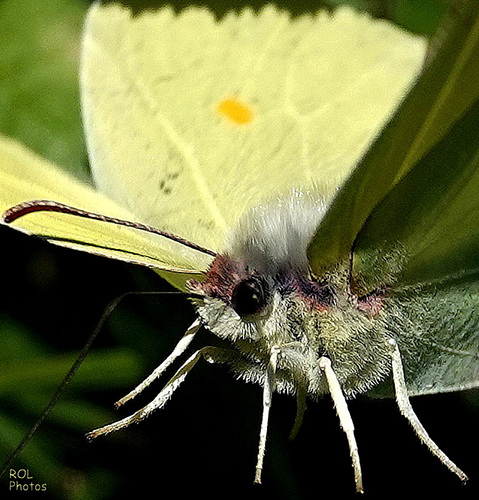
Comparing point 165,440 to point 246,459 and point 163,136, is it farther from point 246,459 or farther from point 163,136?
point 163,136

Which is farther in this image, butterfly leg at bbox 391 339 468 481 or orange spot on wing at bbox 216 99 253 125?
orange spot on wing at bbox 216 99 253 125

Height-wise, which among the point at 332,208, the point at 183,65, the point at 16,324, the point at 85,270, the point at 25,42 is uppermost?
the point at 332,208

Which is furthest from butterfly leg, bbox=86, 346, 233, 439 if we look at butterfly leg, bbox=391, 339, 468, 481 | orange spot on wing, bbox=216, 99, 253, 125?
orange spot on wing, bbox=216, 99, 253, 125

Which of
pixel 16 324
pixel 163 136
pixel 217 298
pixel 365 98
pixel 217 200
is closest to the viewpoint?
pixel 217 298

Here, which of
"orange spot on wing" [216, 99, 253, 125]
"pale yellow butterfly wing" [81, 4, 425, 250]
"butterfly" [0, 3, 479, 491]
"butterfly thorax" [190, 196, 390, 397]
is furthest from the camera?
"orange spot on wing" [216, 99, 253, 125]

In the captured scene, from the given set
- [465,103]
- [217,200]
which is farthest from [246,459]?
[465,103]

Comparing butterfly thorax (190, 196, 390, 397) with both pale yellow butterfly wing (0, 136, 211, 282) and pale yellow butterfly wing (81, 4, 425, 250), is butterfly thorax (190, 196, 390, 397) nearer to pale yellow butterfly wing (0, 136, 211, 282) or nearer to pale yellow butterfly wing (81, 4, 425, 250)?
pale yellow butterfly wing (0, 136, 211, 282)

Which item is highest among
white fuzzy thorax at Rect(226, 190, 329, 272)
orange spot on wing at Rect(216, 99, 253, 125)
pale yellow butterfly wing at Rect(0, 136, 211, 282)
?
white fuzzy thorax at Rect(226, 190, 329, 272)
